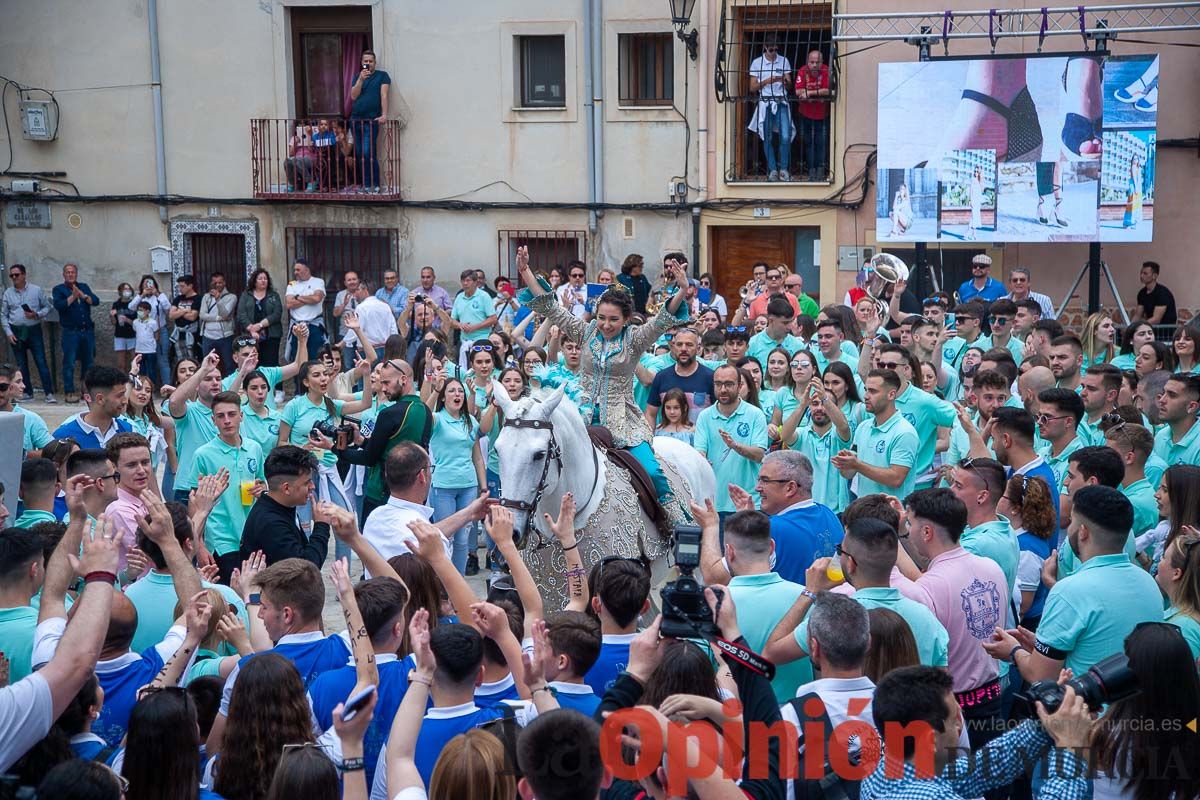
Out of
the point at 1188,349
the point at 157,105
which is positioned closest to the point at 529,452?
the point at 1188,349

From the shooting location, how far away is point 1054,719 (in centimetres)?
356

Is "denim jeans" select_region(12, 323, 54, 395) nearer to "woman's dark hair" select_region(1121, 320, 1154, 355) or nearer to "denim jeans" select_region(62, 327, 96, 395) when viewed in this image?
"denim jeans" select_region(62, 327, 96, 395)

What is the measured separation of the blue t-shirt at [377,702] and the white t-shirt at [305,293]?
1476 centimetres

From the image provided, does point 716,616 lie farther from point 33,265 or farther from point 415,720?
point 33,265

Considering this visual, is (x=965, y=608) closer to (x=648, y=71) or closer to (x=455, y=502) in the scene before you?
(x=455, y=502)

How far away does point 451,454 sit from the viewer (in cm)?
989

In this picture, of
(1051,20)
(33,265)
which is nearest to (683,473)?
(1051,20)

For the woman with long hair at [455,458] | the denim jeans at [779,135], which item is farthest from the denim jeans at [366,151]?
the woman with long hair at [455,458]

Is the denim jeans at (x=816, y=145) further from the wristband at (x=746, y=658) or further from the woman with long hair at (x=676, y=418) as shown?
the wristband at (x=746, y=658)

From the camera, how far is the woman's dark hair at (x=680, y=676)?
3.84 m

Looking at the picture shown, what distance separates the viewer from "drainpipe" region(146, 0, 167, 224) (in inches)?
794

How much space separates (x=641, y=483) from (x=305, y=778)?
4.11 metres

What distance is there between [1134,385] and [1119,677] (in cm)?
630

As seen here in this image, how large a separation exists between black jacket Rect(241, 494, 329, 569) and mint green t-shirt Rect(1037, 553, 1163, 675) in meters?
3.50
